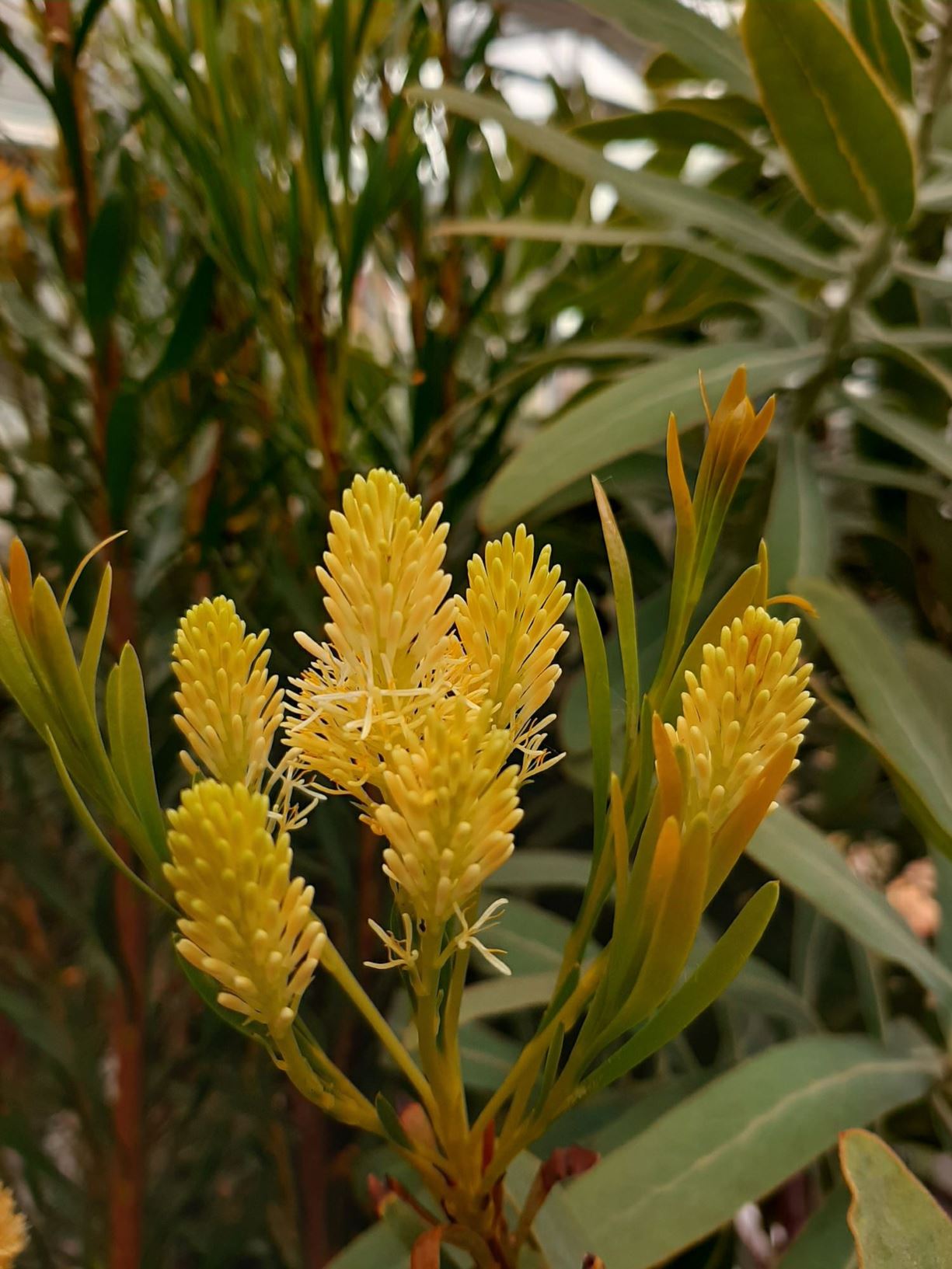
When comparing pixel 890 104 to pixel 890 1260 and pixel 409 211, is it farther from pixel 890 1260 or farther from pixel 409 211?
pixel 890 1260

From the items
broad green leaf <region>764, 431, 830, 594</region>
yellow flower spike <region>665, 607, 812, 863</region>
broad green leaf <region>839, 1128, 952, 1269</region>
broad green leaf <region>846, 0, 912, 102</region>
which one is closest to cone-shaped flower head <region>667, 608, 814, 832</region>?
yellow flower spike <region>665, 607, 812, 863</region>

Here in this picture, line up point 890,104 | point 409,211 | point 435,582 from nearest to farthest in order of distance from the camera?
1. point 435,582
2. point 890,104
3. point 409,211

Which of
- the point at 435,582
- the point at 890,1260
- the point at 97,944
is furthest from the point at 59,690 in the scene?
the point at 97,944

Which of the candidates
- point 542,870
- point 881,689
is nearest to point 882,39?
point 881,689

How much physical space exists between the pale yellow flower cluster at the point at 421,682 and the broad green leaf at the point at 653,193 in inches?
11.2

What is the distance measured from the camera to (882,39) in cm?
35

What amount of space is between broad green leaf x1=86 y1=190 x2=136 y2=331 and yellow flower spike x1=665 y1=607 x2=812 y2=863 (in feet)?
1.00

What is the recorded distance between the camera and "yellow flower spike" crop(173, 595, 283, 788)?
0.13 meters

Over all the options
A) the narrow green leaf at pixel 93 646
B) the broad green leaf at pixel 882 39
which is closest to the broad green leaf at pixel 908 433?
the broad green leaf at pixel 882 39

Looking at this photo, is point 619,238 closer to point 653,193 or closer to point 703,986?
point 653,193

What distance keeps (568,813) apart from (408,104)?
0.34 m

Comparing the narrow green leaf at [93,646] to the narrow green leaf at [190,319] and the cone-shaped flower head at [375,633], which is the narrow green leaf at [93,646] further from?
the narrow green leaf at [190,319]

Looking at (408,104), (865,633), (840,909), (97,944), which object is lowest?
(97,944)

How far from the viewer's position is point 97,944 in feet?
1.30
